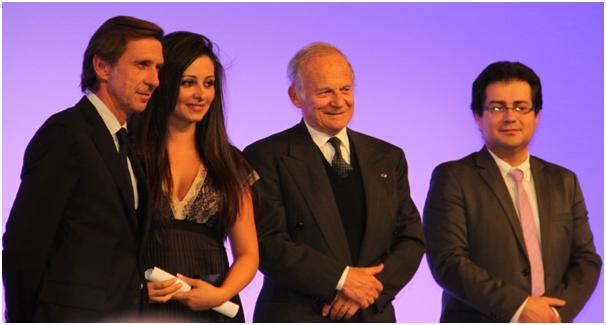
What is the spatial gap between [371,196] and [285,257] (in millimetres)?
455

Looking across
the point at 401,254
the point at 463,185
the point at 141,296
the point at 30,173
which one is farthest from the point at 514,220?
the point at 30,173

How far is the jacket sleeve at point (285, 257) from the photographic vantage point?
13.7 ft

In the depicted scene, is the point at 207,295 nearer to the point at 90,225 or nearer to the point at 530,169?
the point at 90,225

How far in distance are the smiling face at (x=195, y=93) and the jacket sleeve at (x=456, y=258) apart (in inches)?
47.1

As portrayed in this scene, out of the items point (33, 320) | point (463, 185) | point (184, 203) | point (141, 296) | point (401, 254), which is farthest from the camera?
point (463, 185)

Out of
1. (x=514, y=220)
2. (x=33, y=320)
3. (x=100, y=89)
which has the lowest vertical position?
(x=33, y=320)

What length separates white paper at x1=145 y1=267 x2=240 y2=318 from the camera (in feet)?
12.3

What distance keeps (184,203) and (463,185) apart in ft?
4.53

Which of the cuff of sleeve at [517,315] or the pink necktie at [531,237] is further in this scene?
the pink necktie at [531,237]

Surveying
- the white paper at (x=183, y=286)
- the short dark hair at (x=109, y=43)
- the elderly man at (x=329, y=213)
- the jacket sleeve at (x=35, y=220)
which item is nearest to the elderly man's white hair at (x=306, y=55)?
the elderly man at (x=329, y=213)

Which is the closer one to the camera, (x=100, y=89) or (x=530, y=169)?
(x=100, y=89)

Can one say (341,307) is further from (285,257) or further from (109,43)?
(109,43)

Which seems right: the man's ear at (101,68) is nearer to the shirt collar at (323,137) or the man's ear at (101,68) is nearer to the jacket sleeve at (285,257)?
the jacket sleeve at (285,257)

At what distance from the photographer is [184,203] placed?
12.9ft
